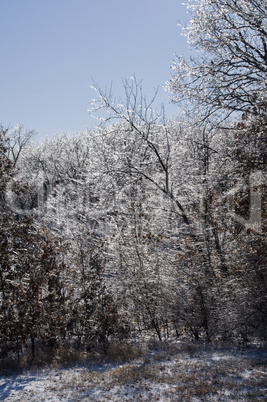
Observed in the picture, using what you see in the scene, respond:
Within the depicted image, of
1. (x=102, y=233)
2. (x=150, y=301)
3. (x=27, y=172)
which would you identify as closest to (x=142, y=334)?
(x=150, y=301)

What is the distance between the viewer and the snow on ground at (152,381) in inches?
256

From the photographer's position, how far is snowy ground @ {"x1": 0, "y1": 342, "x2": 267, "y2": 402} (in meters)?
6.50

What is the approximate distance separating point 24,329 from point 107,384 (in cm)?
259

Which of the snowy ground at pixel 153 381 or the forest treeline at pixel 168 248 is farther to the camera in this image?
the forest treeline at pixel 168 248

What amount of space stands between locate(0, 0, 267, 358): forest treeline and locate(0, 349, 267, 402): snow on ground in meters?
1.34

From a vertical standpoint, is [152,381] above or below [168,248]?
below

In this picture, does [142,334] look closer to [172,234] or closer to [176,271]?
[176,271]

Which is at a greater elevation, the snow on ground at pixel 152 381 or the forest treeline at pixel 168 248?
the forest treeline at pixel 168 248

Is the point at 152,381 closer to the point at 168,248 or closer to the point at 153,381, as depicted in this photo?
the point at 153,381

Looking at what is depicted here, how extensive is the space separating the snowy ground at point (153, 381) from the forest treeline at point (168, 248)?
1339mm

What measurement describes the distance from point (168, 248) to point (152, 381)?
5295 millimetres

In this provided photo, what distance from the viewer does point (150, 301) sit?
437 inches

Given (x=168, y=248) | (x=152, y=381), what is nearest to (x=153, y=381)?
(x=152, y=381)

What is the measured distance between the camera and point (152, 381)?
24.2ft
